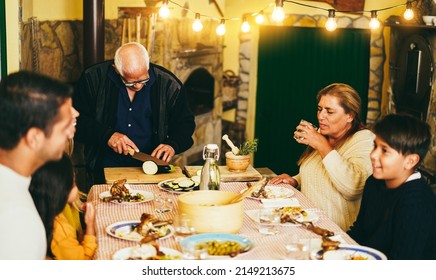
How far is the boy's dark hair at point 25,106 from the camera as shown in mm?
1704

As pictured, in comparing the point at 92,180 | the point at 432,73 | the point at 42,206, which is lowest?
the point at 92,180

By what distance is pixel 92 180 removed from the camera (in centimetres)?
340

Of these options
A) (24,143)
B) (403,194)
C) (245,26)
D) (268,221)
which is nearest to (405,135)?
(403,194)

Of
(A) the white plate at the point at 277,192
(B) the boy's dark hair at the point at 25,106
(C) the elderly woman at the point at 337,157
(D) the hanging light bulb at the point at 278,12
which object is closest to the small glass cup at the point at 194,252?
(B) the boy's dark hair at the point at 25,106

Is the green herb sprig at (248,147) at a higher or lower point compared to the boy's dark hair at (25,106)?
lower

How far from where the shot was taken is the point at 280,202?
2521 millimetres

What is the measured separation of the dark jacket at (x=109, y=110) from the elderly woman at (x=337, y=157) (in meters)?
0.77

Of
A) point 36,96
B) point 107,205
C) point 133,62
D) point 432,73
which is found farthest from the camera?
point 432,73

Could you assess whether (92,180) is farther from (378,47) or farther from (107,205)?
(378,47)

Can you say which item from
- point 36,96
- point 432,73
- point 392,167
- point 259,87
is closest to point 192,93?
point 259,87

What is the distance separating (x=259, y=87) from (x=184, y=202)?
148 inches

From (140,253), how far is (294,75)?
13.1 ft

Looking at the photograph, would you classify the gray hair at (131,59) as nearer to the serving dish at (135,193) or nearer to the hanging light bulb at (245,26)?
the serving dish at (135,193)

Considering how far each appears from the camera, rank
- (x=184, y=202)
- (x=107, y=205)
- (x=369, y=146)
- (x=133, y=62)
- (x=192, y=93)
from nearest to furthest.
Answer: (x=184, y=202), (x=107, y=205), (x=369, y=146), (x=133, y=62), (x=192, y=93)
